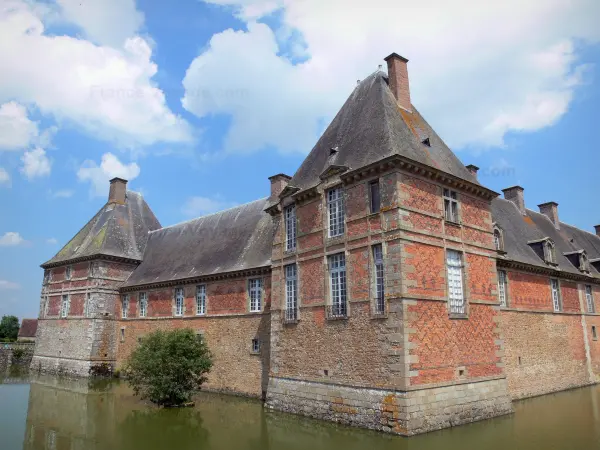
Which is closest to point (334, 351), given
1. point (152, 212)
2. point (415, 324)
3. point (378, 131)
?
point (415, 324)

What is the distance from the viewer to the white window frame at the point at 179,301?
22.1m

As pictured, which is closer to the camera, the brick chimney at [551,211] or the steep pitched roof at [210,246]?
the steep pitched roof at [210,246]

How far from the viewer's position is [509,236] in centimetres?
1973

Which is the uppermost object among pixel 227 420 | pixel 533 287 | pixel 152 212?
pixel 152 212

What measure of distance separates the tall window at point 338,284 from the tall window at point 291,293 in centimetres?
160

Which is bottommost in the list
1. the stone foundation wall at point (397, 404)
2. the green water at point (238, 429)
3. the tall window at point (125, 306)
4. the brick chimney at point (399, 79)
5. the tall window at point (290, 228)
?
the green water at point (238, 429)

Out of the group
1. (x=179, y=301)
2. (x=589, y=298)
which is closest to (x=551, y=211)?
(x=589, y=298)

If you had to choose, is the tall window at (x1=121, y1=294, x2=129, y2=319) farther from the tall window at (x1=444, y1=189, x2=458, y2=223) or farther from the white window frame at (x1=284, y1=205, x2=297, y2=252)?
the tall window at (x1=444, y1=189, x2=458, y2=223)

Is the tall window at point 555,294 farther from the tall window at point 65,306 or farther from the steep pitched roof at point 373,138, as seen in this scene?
the tall window at point 65,306

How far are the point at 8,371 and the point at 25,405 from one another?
1413 centimetres

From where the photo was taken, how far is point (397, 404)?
1110 centimetres

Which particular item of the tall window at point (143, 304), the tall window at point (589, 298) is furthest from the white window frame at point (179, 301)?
the tall window at point (589, 298)

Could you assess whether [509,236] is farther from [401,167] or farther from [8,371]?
[8,371]

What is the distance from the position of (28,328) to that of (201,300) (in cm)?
3419
